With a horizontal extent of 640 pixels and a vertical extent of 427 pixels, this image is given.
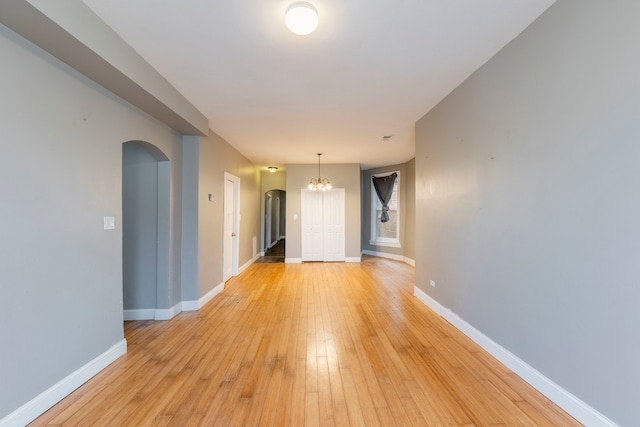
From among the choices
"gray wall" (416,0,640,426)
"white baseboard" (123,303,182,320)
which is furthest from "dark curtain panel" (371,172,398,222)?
"white baseboard" (123,303,182,320)

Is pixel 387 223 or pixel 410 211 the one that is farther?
pixel 387 223

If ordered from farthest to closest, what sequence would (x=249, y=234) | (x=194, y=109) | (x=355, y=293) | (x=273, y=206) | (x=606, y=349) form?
1. (x=273, y=206)
2. (x=249, y=234)
3. (x=355, y=293)
4. (x=194, y=109)
5. (x=606, y=349)

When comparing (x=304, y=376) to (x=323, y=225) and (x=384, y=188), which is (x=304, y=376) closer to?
(x=323, y=225)

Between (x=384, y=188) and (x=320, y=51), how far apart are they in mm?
6097

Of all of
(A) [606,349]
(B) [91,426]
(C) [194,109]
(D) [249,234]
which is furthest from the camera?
(D) [249,234]

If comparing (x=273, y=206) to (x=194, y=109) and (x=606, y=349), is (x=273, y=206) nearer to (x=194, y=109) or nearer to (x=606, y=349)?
(x=194, y=109)

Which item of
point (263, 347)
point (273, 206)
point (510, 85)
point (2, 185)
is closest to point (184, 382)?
point (263, 347)

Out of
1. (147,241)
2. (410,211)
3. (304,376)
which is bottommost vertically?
(304,376)

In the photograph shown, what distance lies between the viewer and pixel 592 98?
1.64 meters

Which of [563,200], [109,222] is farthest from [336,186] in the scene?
[563,200]

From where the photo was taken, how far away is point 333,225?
7.64 m

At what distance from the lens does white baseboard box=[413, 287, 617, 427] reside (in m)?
1.65

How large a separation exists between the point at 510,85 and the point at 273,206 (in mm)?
9989

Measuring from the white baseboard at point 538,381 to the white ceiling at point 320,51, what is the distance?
263cm
